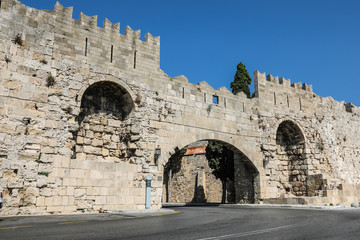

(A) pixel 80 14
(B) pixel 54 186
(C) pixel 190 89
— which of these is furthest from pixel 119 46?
(B) pixel 54 186

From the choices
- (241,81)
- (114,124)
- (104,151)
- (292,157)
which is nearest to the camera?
(104,151)

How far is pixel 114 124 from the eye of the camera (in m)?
13.9

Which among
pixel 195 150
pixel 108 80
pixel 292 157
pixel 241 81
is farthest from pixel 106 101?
pixel 195 150

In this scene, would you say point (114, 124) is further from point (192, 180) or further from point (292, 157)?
point (192, 180)

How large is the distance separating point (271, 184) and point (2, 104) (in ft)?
44.8

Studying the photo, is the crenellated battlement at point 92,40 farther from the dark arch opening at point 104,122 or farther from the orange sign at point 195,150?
the orange sign at point 195,150

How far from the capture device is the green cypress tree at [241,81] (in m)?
23.6

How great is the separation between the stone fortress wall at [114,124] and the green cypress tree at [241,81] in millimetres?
4297

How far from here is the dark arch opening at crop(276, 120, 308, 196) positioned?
18658 millimetres

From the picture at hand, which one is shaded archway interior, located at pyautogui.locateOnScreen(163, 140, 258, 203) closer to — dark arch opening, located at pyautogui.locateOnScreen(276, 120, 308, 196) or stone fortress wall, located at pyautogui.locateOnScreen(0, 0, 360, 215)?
dark arch opening, located at pyautogui.locateOnScreen(276, 120, 308, 196)

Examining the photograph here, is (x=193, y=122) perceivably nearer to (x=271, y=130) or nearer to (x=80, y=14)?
(x=271, y=130)

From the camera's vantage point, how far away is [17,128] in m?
10.8

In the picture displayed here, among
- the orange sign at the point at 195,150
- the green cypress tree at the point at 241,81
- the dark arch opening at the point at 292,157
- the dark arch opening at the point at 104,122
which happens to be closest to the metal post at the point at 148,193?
the dark arch opening at the point at 104,122

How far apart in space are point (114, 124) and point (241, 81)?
42.1 ft
